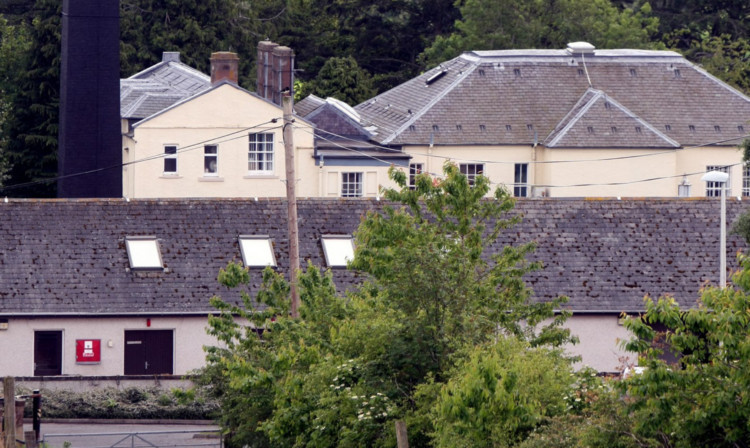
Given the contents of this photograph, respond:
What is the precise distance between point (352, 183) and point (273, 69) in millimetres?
5545

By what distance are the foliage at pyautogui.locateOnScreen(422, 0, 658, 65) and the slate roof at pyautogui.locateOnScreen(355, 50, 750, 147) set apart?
8157 mm

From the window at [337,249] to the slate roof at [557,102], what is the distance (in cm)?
2057

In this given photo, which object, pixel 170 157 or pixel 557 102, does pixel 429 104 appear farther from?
pixel 170 157

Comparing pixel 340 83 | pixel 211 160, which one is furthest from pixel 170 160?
pixel 340 83

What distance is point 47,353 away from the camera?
38.1 metres

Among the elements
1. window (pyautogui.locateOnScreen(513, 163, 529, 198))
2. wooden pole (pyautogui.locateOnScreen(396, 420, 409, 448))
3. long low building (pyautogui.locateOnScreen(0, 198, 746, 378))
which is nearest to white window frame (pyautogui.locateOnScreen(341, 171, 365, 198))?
window (pyautogui.locateOnScreen(513, 163, 529, 198))

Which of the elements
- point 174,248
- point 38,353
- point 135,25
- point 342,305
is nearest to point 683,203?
A: point 174,248

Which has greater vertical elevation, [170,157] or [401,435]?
[170,157]

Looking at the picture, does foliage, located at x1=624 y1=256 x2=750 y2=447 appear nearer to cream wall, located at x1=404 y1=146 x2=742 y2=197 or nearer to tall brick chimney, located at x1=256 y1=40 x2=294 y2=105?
tall brick chimney, located at x1=256 y1=40 x2=294 y2=105

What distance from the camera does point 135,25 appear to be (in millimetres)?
75500

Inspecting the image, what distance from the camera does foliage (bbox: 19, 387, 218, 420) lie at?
36.2 meters

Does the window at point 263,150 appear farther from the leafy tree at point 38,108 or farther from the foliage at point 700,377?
the foliage at point 700,377

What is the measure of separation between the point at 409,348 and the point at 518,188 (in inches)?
1631

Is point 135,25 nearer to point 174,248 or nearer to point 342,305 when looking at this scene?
point 174,248
